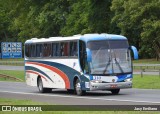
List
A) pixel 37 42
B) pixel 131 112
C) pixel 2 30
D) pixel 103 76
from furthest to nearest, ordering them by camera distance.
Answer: pixel 2 30, pixel 37 42, pixel 103 76, pixel 131 112

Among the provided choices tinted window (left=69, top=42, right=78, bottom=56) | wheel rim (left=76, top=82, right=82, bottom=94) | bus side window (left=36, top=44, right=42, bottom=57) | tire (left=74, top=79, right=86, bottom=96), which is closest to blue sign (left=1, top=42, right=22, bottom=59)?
bus side window (left=36, top=44, right=42, bottom=57)

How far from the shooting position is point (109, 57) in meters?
26.6

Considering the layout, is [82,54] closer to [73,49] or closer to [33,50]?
[73,49]

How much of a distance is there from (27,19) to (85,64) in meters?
66.2

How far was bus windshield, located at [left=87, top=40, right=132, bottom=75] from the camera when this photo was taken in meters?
26.4

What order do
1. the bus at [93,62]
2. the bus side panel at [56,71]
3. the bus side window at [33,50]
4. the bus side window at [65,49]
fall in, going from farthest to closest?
1. the bus side window at [33,50]
2. the bus side window at [65,49]
3. the bus side panel at [56,71]
4. the bus at [93,62]

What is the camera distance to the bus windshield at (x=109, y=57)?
86.7 feet

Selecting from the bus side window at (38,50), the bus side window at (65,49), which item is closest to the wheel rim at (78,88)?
the bus side window at (65,49)

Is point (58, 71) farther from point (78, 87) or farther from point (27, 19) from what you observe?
point (27, 19)

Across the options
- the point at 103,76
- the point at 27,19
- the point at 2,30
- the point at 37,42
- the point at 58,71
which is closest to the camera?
the point at 103,76

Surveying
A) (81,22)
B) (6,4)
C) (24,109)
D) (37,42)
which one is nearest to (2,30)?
(6,4)

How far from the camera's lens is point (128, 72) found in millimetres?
26891

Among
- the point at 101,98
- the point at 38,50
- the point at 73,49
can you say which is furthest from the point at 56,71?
the point at 101,98

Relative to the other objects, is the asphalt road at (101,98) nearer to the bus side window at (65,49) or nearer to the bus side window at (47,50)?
the bus side window at (65,49)
